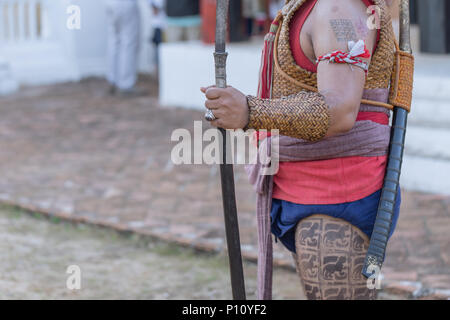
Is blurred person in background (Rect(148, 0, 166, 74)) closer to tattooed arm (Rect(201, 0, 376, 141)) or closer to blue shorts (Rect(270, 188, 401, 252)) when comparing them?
blue shorts (Rect(270, 188, 401, 252))

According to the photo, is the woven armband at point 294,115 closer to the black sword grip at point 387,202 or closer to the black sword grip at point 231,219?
the black sword grip at point 231,219

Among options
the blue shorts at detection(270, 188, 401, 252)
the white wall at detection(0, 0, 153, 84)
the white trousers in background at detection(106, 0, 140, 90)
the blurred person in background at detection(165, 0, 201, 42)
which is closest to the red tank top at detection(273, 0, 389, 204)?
the blue shorts at detection(270, 188, 401, 252)

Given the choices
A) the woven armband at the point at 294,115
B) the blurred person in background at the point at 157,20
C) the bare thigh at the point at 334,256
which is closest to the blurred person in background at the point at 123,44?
the blurred person in background at the point at 157,20

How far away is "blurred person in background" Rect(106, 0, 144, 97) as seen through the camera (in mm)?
10383

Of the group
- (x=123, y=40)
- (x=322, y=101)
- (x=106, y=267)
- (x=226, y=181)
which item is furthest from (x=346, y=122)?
(x=123, y=40)

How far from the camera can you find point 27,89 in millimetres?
11539

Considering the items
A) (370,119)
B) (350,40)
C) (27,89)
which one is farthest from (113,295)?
(27,89)

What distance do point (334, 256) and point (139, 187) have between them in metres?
4.00

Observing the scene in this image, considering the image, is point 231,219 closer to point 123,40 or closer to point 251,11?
point 123,40

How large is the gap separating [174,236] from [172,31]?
20.1 feet

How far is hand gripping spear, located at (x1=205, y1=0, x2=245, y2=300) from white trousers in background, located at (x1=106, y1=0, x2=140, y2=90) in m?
8.47

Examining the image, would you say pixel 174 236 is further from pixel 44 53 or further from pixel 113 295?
pixel 44 53

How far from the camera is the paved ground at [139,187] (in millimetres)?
4559

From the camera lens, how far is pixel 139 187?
6.14 meters
